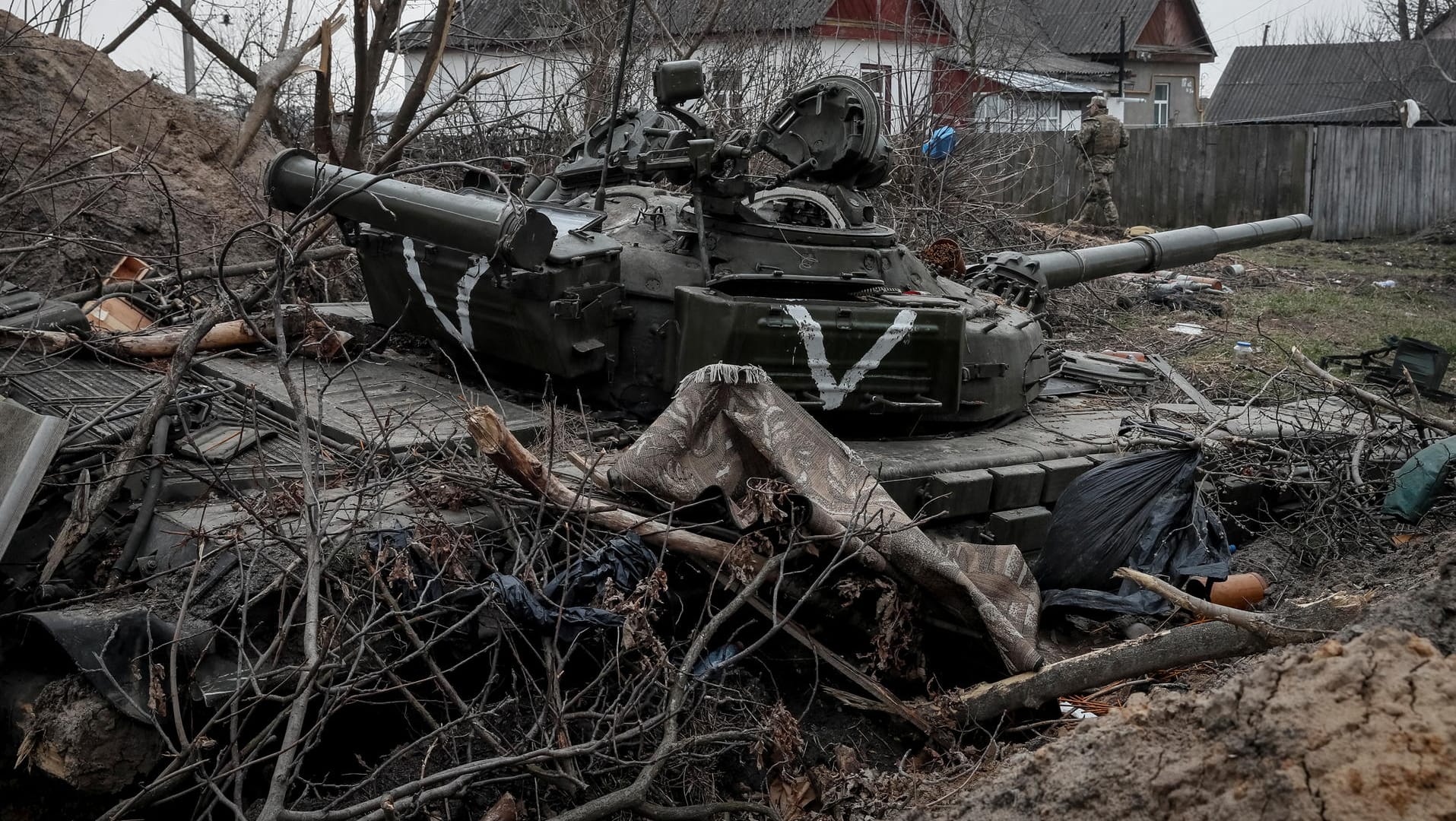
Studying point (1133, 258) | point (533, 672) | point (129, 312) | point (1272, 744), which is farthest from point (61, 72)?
point (1272, 744)

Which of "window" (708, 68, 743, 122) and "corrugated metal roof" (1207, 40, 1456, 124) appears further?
"corrugated metal roof" (1207, 40, 1456, 124)

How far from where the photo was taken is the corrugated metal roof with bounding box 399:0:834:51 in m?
12.8

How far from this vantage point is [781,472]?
4.94m

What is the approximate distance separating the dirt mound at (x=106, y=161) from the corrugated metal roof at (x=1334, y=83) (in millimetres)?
30668

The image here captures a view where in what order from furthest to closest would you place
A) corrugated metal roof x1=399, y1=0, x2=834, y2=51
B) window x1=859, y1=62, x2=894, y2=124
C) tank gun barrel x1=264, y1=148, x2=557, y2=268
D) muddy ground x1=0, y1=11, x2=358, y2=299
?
1. corrugated metal roof x1=399, y1=0, x2=834, y2=51
2. window x1=859, y1=62, x2=894, y2=124
3. muddy ground x1=0, y1=11, x2=358, y2=299
4. tank gun barrel x1=264, y1=148, x2=557, y2=268

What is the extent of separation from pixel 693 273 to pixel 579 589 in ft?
6.09

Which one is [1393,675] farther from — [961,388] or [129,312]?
[129,312]

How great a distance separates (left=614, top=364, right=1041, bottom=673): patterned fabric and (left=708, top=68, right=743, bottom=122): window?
7.87 m

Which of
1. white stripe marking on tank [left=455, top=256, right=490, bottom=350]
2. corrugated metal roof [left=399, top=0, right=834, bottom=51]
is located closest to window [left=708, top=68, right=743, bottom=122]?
corrugated metal roof [left=399, top=0, right=834, bottom=51]

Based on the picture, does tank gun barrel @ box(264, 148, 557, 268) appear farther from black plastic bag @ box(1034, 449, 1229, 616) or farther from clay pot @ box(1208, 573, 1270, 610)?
clay pot @ box(1208, 573, 1270, 610)

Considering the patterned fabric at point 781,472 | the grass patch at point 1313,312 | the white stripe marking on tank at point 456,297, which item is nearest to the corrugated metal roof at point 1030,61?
the grass patch at point 1313,312

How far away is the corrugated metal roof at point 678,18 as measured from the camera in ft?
42.1

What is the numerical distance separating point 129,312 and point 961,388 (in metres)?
4.48

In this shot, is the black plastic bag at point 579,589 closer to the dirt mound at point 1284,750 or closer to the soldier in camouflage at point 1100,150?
the dirt mound at point 1284,750
